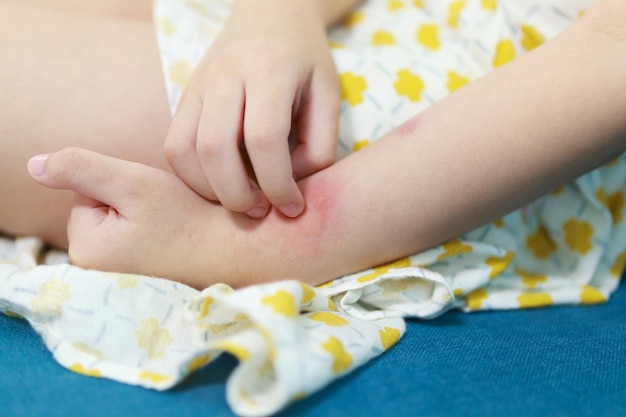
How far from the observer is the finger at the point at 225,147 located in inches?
21.5

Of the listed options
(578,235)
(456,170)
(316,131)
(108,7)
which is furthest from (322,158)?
(108,7)

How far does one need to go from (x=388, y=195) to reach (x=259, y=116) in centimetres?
15

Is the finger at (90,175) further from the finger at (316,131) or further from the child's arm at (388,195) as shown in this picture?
the finger at (316,131)

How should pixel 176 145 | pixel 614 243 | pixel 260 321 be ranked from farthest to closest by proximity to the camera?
pixel 614 243, pixel 176 145, pixel 260 321

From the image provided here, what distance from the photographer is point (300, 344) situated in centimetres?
44

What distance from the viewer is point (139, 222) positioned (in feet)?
1.91

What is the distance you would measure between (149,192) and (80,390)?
19 centimetres

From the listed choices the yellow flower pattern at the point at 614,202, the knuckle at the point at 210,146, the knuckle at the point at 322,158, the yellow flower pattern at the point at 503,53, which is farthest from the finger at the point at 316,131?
the yellow flower pattern at the point at 614,202

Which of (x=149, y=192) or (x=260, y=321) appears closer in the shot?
(x=260, y=321)

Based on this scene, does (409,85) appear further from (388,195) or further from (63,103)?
(63,103)

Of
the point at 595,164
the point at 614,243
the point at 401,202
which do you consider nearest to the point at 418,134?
the point at 401,202

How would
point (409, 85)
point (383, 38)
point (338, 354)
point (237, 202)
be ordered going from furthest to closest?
point (383, 38) → point (409, 85) → point (237, 202) → point (338, 354)

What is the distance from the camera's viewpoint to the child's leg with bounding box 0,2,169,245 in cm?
66

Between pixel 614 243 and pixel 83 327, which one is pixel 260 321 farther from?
pixel 614 243
